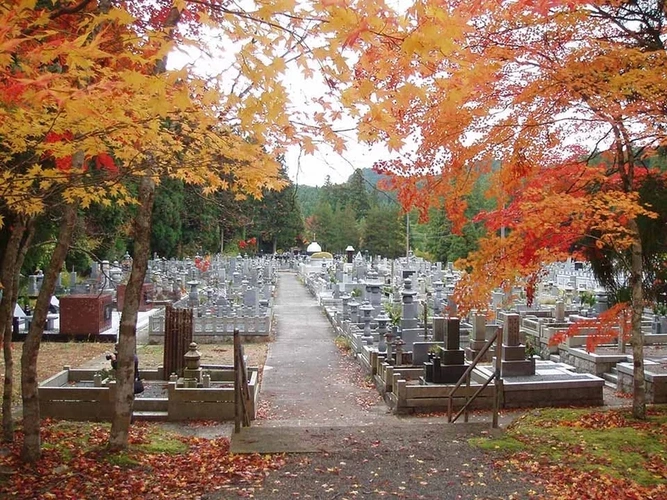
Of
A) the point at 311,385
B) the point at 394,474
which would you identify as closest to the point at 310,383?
the point at 311,385

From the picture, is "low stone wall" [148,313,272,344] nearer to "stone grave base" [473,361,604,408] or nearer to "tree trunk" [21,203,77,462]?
"stone grave base" [473,361,604,408]

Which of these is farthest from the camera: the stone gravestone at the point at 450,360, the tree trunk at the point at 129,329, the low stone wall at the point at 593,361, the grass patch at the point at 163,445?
the low stone wall at the point at 593,361

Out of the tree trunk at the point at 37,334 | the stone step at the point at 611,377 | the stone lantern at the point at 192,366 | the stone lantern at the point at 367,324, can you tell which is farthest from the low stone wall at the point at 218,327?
the tree trunk at the point at 37,334

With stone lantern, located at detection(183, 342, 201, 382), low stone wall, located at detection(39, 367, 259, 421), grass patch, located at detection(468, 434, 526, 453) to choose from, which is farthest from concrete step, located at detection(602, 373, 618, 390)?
stone lantern, located at detection(183, 342, 201, 382)

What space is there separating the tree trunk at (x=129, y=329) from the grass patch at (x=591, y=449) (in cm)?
425

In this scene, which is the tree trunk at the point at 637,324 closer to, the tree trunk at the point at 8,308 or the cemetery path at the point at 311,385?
the cemetery path at the point at 311,385

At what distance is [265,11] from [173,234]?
129 feet

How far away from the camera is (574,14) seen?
661cm

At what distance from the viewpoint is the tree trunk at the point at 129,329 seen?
663 centimetres

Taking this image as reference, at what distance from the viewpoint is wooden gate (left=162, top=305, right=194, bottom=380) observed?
12656mm

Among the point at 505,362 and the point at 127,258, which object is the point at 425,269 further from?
the point at 505,362

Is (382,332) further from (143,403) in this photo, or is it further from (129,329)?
(129,329)

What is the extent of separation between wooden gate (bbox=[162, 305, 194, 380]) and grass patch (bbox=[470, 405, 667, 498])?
287 inches

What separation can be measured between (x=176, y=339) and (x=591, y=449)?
8.86 metres
